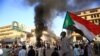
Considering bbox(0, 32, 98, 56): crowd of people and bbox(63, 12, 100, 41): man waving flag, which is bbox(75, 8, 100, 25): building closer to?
bbox(0, 32, 98, 56): crowd of people

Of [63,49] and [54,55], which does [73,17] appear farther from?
[54,55]

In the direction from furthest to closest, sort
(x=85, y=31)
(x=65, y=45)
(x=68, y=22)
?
(x=68, y=22) → (x=85, y=31) → (x=65, y=45)

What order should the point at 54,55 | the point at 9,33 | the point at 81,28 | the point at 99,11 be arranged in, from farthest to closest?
1. the point at 9,33
2. the point at 99,11
3. the point at 54,55
4. the point at 81,28

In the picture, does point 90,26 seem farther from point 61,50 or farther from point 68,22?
point 61,50

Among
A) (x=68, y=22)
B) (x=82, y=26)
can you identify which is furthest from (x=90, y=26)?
(x=68, y=22)

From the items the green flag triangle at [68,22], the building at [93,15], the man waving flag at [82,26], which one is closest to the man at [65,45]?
the man waving flag at [82,26]

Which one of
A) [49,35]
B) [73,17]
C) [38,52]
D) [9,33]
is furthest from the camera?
[9,33]

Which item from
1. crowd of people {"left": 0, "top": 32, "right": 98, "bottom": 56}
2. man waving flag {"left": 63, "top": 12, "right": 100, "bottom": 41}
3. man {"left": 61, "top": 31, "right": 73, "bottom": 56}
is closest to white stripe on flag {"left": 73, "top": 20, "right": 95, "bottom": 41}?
man waving flag {"left": 63, "top": 12, "right": 100, "bottom": 41}

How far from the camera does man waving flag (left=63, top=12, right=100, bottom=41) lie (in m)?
11.8

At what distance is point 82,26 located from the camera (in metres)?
12.2

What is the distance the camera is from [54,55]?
15898 millimetres

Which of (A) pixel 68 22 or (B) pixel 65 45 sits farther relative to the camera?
(A) pixel 68 22

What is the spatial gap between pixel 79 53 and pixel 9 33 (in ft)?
476

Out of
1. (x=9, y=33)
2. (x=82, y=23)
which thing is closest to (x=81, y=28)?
(x=82, y=23)
